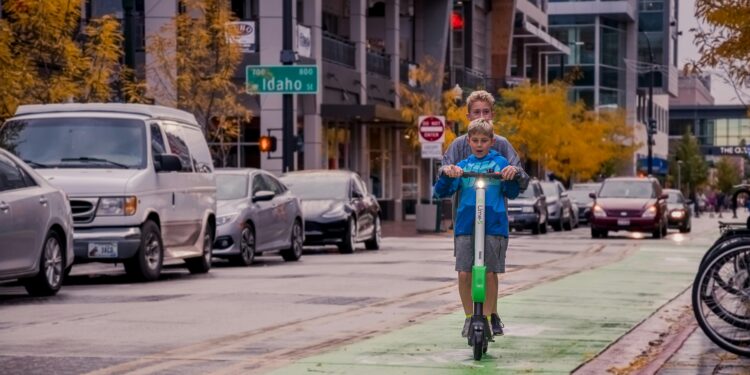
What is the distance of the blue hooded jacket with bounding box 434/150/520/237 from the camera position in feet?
35.8

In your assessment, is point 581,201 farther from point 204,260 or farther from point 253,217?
point 204,260

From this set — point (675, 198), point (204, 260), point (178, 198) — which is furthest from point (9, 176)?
point (675, 198)

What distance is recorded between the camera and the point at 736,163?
177 m

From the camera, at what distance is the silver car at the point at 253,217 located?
78.7ft

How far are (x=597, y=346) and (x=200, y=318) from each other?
12.7 feet

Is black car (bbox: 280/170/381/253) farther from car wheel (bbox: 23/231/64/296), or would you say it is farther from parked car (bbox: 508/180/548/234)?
parked car (bbox: 508/180/548/234)

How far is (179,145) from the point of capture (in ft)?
70.0

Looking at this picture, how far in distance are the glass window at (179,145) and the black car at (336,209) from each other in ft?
25.7

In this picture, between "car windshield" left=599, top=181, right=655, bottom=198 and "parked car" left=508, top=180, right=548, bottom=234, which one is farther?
"parked car" left=508, top=180, right=548, bottom=234

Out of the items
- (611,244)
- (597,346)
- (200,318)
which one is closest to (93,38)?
(611,244)

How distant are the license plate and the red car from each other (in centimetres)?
2394

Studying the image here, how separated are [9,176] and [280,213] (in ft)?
31.9

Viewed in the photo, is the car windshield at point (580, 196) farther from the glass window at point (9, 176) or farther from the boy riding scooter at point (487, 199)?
the boy riding scooter at point (487, 199)

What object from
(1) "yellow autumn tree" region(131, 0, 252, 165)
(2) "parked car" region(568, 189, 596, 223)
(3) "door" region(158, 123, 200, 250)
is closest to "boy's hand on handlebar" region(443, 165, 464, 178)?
(3) "door" region(158, 123, 200, 250)
